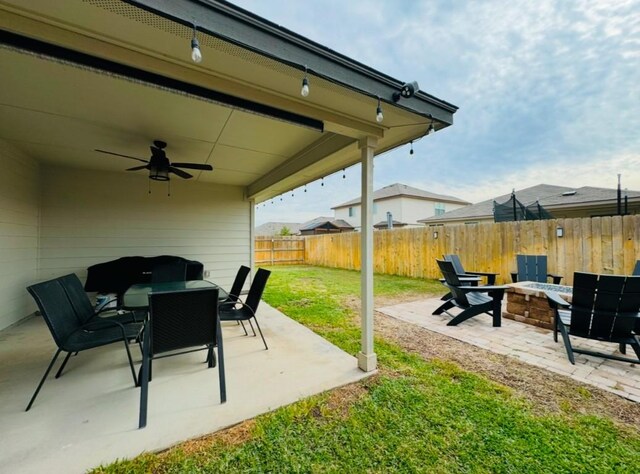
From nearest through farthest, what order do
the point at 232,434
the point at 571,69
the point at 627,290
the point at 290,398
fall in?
the point at 232,434 < the point at 290,398 < the point at 627,290 < the point at 571,69

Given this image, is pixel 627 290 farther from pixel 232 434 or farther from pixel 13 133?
pixel 13 133

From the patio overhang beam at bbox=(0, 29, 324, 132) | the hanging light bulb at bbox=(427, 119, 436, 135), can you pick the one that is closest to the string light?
the hanging light bulb at bbox=(427, 119, 436, 135)

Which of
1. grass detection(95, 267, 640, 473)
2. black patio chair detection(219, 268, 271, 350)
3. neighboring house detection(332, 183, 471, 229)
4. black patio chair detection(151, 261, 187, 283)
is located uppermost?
neighboring house detection(332, 183, 471, 229)

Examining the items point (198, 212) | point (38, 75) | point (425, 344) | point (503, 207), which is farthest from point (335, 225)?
point (38, 75)

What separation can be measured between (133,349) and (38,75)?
2818 millimetres

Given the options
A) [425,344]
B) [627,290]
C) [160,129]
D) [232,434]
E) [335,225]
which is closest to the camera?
[232,434]

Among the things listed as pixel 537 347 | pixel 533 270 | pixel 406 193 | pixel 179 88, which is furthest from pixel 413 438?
pixel 406 193

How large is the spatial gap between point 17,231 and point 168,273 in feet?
7.44

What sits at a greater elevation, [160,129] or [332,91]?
[160,129]

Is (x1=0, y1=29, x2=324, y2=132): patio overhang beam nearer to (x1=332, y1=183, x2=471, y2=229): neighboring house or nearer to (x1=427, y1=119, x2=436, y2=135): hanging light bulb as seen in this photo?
(x1=427, y1=119, x2=436, y2=135): hanging light bulb

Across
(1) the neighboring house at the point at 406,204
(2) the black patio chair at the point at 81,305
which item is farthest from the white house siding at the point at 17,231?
(1) the neighboring house at the point at 406,204

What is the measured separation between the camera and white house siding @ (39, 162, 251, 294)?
4645mm

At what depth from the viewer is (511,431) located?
1766 millimetres

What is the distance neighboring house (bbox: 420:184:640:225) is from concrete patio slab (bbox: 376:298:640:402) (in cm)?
735
